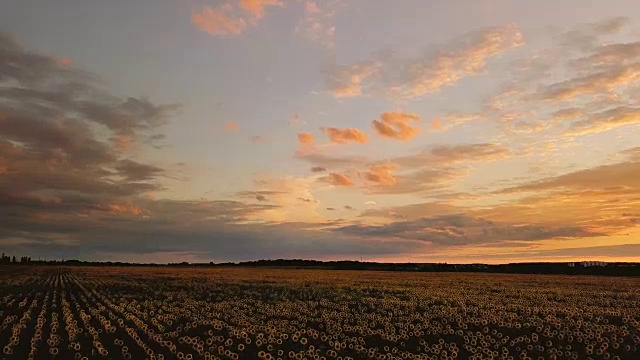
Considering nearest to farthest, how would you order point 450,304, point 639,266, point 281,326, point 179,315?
1. point 281,326
2. point 179,315
3. point 450,304
4. point 639,266

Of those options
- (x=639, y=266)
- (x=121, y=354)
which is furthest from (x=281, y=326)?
(x=639, y=266)

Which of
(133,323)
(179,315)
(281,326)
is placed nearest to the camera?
(281,326)

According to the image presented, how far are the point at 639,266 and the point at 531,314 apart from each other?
99.6 m

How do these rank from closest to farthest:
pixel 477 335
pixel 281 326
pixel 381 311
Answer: pixel 477 335 < pixel 281 326 < pixel 381 311

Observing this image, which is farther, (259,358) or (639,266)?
(639,266)

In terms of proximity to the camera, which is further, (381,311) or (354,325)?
(381,311)

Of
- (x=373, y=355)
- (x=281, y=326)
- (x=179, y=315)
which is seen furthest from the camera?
(x=179, y=315)

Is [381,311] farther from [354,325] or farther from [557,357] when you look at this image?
[557,357]

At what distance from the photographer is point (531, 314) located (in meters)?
32.4

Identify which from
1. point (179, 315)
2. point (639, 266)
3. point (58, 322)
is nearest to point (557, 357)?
point (179, 315)

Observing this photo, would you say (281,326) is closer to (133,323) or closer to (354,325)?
(354,325)

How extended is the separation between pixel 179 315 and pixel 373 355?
14592 mm

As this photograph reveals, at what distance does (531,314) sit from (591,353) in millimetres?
9771

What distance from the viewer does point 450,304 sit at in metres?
37.9
